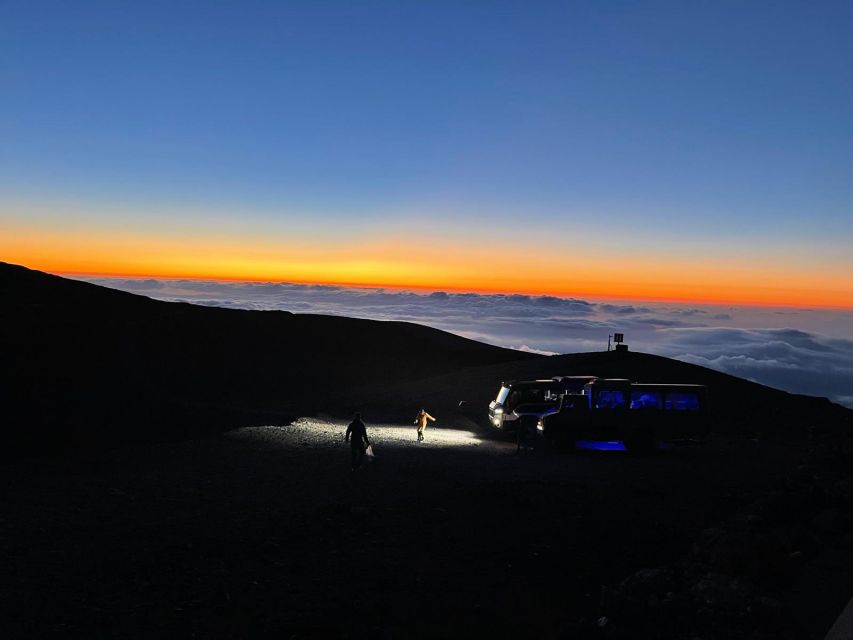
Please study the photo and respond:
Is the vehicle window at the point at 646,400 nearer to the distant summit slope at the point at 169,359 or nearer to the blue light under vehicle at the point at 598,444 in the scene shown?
the blue light under vehicle at the point at 598,444

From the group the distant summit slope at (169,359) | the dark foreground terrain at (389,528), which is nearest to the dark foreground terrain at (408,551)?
the dark foreground terrain at (389,528)

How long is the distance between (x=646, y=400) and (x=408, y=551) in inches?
659

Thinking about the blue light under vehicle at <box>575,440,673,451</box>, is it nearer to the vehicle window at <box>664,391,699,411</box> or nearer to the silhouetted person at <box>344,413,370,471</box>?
the vehicle window at <box>664,391,699,411</box>

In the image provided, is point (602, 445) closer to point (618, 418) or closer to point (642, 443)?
point (618, 418)

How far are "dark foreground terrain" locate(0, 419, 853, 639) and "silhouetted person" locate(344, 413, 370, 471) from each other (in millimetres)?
524

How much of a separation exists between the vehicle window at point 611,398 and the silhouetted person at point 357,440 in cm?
998

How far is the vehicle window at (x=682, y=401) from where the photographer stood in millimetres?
27809

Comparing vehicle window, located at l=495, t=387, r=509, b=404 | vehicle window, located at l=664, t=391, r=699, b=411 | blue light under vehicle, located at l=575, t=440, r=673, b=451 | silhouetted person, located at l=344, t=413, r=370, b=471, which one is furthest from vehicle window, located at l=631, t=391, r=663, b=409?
silhouetted person, located at l=344, t=413, r=370, b=471

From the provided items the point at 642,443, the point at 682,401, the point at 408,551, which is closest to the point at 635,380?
the point at 682,401

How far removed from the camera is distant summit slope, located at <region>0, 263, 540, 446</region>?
104 feet

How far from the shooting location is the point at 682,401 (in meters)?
27.9

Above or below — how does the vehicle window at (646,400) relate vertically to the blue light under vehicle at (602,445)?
above

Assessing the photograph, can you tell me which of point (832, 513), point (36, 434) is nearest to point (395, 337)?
point (36, 434)

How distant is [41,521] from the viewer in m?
14.6
